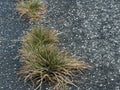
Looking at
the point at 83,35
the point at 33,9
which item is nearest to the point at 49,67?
the point at 83,35

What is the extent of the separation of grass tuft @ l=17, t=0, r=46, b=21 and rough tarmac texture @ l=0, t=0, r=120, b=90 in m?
0.12

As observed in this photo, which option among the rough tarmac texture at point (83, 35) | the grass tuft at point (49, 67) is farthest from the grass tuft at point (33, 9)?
the grass tuft at point (49, 67)

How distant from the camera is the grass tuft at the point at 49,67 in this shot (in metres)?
4.61

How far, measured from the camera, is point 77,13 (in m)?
6.17

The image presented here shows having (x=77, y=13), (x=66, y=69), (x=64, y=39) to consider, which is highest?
(x=77, y=13)

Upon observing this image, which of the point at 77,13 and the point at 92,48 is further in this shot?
the point at 77,13

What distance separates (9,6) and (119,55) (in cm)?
249

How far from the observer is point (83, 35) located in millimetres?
5555

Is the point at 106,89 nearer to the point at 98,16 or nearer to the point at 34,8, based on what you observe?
the point at 98,16

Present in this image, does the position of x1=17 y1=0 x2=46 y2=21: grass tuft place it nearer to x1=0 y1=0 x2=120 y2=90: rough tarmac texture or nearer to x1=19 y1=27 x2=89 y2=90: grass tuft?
x1=0 y1=0 x2=120 y2=90: rough tarmac texture

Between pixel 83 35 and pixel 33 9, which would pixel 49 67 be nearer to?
pixel 83 35

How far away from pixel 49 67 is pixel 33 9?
5.79 ft

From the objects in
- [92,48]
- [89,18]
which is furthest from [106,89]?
[89,18]

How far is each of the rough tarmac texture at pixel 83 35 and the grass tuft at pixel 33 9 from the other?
0.12m
